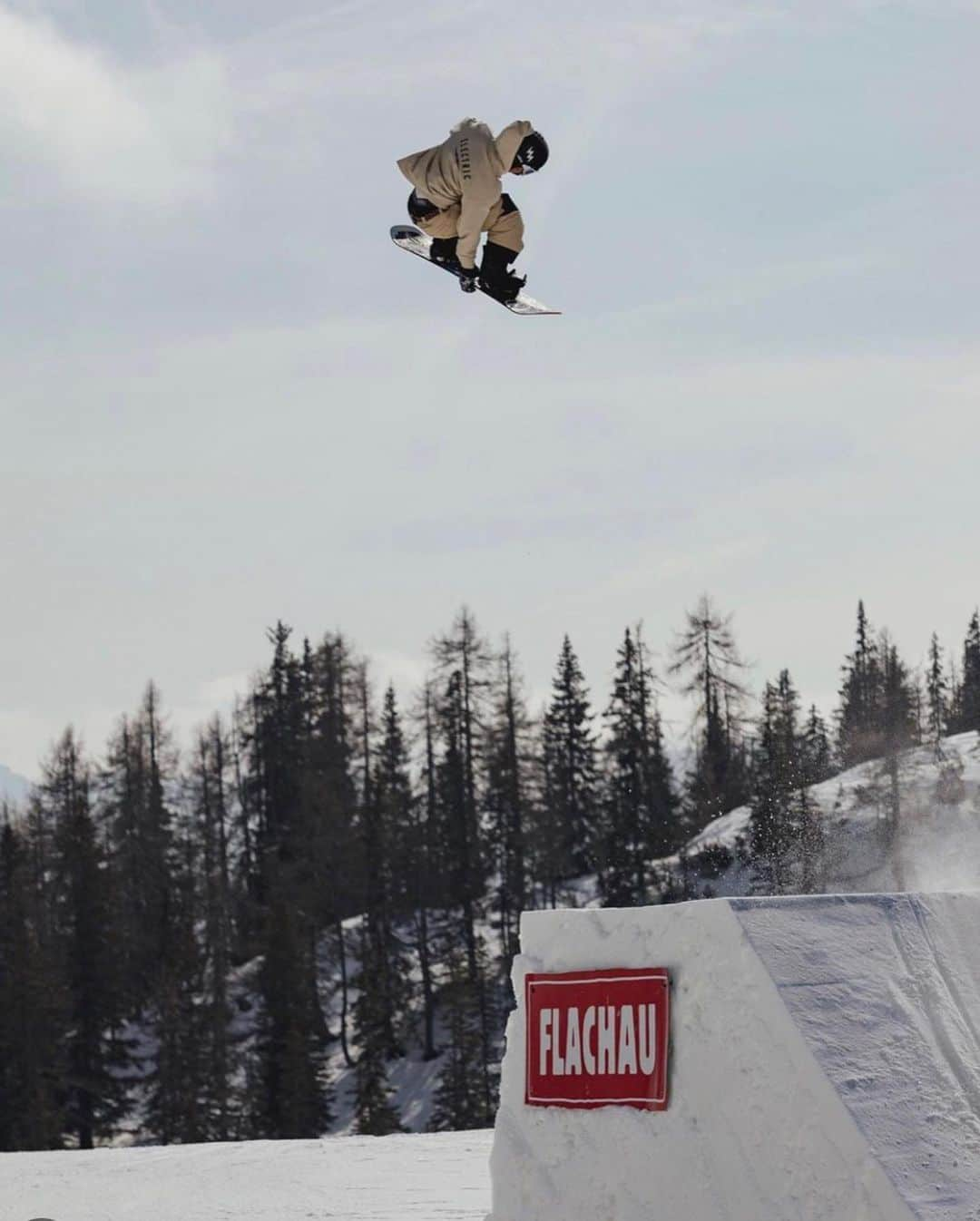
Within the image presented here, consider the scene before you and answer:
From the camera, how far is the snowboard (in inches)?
337

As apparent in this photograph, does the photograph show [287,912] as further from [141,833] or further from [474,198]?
[474,198]

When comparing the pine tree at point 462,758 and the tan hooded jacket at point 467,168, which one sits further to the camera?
the pine tree at point 462,758

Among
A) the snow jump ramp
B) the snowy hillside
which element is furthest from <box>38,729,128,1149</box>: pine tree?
the snow jump ramp

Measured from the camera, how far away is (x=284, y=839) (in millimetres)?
61750

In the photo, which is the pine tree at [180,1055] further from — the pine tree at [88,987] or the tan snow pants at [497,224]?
the tan snow pants at [497,224]

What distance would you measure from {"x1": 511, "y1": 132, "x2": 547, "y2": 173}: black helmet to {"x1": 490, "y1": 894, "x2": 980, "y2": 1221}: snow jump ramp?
141 inches

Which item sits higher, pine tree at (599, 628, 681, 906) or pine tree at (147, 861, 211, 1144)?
pine tree at (599, 628, 681, 906)

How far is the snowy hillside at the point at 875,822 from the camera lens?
115ft

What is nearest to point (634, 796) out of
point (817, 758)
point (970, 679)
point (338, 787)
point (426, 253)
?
point (817, 758)

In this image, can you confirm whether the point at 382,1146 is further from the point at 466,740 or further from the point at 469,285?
the point at 466,740

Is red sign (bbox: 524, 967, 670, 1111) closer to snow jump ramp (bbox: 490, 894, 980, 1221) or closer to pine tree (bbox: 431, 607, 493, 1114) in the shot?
snow jump ramp (bbox: 490, 894, 980, 1221)

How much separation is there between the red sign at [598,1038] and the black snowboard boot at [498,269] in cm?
382

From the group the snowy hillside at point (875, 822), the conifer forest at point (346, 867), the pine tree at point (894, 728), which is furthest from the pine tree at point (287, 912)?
the pine tree at point (894, 728)

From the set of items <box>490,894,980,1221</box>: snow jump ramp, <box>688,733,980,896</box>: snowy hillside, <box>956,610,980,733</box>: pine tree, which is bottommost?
<box>490,894,980,1221</box>: snow jump ramp
